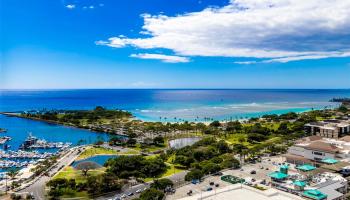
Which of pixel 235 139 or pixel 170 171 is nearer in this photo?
pixel 170 171

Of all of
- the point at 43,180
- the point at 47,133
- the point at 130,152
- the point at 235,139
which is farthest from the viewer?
the point at 47,133

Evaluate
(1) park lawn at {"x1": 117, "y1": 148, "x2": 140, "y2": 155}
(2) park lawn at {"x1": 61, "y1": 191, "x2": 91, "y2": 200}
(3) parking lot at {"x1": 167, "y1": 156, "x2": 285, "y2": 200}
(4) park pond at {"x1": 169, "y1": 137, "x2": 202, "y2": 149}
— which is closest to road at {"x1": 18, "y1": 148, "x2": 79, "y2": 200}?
(2) park lawn at {"x1": 61, "y1": 191, "x2": 91, "y2": 200}

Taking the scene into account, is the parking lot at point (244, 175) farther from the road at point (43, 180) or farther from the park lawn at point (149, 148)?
the park lawn at point (149, 148)

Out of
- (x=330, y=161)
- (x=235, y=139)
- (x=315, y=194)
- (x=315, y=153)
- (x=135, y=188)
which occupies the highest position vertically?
(x=315, y=153)

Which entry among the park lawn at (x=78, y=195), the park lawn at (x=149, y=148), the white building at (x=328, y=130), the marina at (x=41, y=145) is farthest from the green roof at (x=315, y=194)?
the marina at (x=41, y=145)

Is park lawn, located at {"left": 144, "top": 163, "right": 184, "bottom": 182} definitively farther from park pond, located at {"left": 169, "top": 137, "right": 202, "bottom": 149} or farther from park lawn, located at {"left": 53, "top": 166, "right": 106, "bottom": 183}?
park pond, located at {"left": 169, "top": 137, "right": 202, "bottom": 149}

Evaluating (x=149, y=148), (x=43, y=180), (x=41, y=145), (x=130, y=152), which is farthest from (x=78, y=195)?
(x=41, y=145)

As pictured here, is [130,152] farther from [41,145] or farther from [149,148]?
[41,145]
